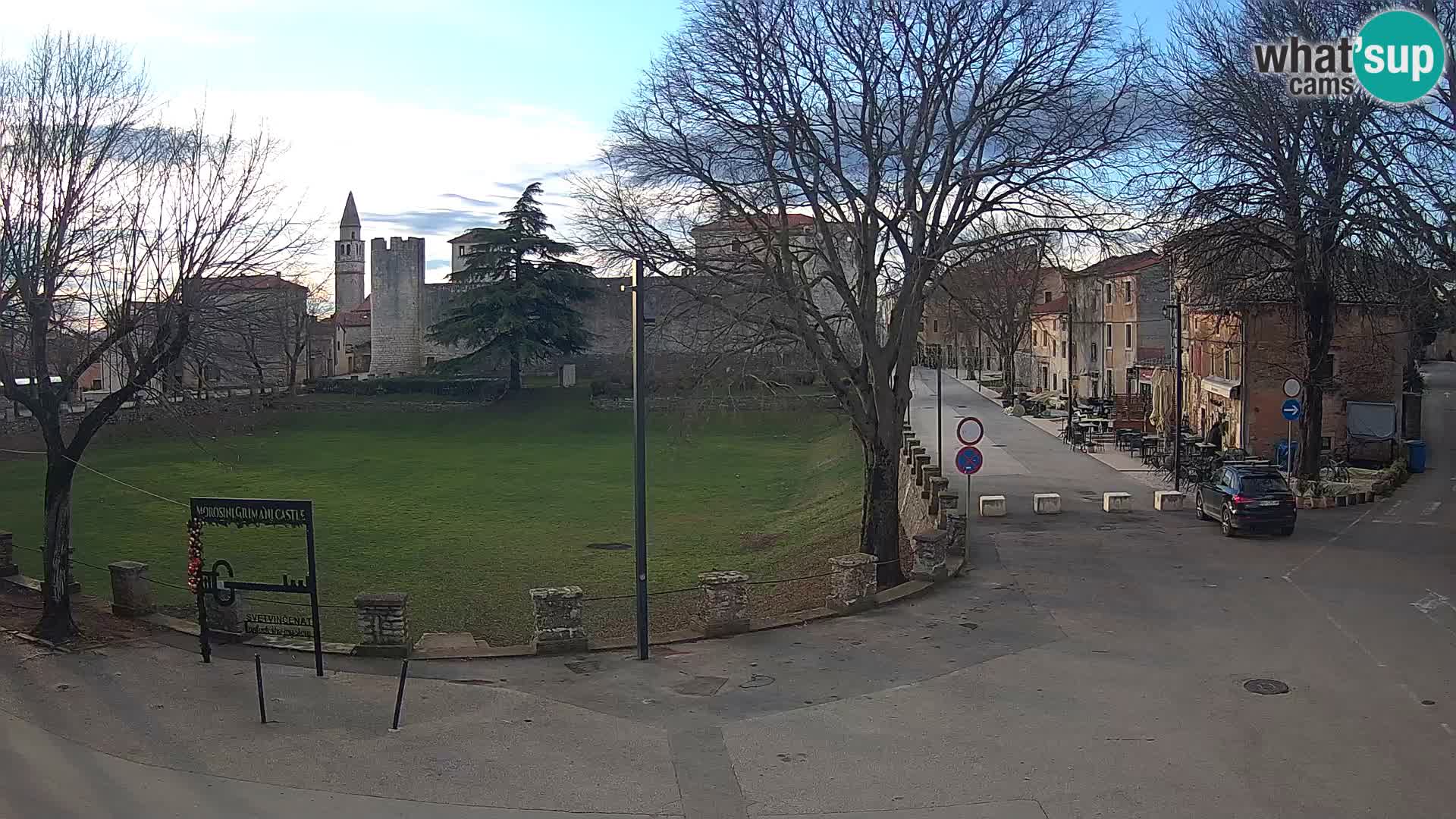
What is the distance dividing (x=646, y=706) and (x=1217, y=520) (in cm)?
1611

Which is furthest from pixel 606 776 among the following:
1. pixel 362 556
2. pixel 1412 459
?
pixel 1412 459

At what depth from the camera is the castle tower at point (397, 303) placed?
83.4m

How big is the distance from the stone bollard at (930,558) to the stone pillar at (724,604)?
407cm

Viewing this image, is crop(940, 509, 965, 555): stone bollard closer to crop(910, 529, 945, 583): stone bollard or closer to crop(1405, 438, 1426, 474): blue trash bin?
crop(910, 529, 945, 583): stone bollard

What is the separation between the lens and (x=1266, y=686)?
1233 cm

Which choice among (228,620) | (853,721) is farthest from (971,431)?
(228,620)

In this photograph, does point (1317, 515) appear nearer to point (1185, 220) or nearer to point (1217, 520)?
point (1217, 520)

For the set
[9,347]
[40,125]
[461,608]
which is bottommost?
[461,608]

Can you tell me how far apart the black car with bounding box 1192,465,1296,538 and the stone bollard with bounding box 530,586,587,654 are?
1389 cm

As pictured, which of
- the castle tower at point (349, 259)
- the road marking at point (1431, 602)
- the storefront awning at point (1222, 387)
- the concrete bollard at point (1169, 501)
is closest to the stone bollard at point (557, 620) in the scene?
the road marking at point (1431, 602)

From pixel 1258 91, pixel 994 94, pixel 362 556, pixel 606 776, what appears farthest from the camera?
pixel 362 556

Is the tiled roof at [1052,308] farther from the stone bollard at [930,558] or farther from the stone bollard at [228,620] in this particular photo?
the stone bollard at [228,620]

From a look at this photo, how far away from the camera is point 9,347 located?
15.5m

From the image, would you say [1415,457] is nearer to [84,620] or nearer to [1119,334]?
[1119,334]
